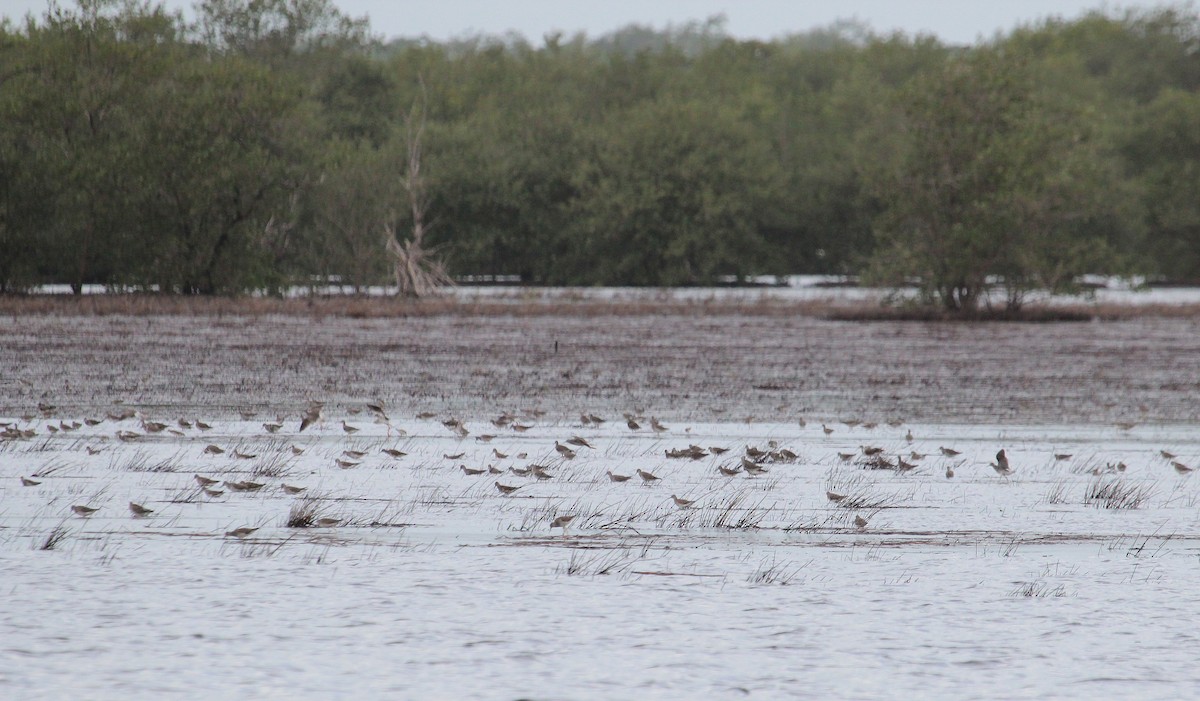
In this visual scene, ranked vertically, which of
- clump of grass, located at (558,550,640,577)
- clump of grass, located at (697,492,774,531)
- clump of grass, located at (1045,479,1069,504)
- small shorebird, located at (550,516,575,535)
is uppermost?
clump of grass, located at (558,550,640,577)

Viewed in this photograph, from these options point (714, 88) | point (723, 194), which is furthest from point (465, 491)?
point (714, 88)

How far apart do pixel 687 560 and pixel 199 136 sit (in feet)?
137

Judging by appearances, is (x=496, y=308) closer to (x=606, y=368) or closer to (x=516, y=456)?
(x=606, y=368)

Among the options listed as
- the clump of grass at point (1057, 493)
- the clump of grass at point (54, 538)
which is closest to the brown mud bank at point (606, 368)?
the clump of grass at point (1057, 493)

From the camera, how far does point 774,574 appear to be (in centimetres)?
713

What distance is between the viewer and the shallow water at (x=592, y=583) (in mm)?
5281

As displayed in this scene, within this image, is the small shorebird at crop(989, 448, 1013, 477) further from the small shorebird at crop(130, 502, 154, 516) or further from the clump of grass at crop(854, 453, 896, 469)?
the small shorebird at crop(130, 502, 154, 516)

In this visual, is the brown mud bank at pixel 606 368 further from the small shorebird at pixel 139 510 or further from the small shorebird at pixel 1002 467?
the small shorebird at pixel 139 510

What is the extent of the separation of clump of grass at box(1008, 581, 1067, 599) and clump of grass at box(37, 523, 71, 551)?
4840 millimetres

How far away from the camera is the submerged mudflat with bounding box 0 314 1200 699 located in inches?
212

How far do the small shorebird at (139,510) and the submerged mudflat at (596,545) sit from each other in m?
0.05

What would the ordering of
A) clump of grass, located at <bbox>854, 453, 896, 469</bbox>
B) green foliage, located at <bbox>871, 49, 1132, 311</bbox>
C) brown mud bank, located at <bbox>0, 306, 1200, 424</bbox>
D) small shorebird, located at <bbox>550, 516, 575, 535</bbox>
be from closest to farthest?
small shorebird, located at <bbox>550, 516, 575, 535</bbox> < clump of grass, located at <bbox>854, 453, 896, 469</bbox> < brown mud bank, located at <bbox>0, 306, 1200, 424</bbox> < green foliage, located at <bbox>871, 49, 1132, 311</bbox>

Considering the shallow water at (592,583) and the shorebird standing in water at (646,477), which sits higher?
the shallow water at (592,583)

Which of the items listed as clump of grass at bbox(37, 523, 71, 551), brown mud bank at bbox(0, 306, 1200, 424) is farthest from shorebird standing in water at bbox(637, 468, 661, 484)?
brown mud bank at bbox(0, 306, 1200, 424)
